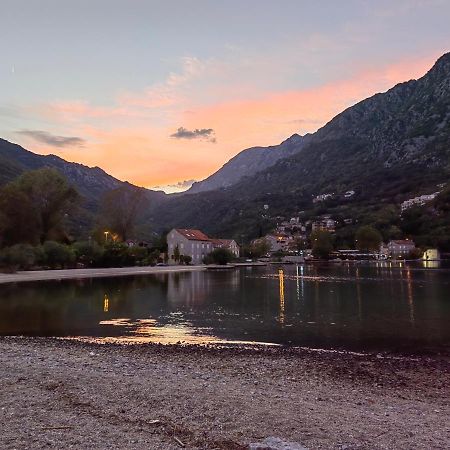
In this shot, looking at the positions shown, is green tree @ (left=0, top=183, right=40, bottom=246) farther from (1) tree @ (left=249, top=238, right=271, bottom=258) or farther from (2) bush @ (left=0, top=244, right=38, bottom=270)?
(1) tree @ (left=249, top=238, right=271, bottom=258)

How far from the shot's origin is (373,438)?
7684 millimetres

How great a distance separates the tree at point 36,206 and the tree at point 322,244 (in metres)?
107

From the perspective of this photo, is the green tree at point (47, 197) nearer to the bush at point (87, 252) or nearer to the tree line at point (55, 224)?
the tree line at point (55, 224)

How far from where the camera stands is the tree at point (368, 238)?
556 ft

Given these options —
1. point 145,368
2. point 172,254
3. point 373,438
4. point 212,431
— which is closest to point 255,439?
point 212,431

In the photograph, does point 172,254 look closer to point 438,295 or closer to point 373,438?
point 438,295

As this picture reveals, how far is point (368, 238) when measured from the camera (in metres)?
170

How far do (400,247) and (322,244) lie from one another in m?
28.9

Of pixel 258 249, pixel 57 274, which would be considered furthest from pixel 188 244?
Result: pixel 57 274

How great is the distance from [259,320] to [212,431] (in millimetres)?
19924

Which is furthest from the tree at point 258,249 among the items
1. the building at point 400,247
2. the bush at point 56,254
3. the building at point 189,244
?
the bush at point 56,254

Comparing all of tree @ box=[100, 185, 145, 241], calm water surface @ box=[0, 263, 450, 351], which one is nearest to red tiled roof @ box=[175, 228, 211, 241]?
tree @ box=[100, 185, 145, 241]

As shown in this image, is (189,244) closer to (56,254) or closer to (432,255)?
(56,254)

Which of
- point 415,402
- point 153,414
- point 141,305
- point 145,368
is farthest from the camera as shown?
point 141,305
